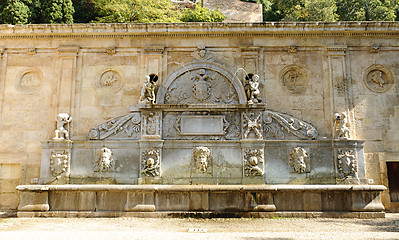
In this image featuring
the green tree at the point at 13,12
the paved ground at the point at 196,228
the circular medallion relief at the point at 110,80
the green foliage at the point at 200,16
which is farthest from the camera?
the green foliage at the point at 200,16

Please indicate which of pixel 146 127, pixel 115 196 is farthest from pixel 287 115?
pixel 115 196

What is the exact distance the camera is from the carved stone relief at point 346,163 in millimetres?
10289

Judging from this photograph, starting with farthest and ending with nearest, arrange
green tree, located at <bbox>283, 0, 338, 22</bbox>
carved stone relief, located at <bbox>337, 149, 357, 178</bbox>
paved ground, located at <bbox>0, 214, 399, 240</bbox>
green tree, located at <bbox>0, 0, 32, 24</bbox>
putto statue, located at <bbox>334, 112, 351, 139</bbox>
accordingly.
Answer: green tree, located at <bbox>283, 0, 338, 22</bbox> < green tree, located at <bbox>0, 0, 32, 24</bbox> < putto statue, located at <bbox>334, 112, 351, 139</bbox> < carved stone relief, located at <bbox>337, 149, 357, 178</bbox> < paved ground, located at <bbox>0, 214, 399, 240</bbox>

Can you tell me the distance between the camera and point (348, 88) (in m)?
11.1

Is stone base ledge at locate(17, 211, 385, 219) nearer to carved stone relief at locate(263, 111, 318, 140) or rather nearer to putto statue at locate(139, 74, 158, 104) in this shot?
carved stone relief at locate(263, 111, 318, 140)

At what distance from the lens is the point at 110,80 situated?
11258 millimetres

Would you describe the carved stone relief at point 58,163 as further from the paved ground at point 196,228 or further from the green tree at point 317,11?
the green tree at point 317,11

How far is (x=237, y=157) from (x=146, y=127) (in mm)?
2935

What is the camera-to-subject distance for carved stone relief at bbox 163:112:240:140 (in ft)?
34.8

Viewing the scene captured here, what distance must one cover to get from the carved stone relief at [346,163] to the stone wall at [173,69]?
2.59 ft

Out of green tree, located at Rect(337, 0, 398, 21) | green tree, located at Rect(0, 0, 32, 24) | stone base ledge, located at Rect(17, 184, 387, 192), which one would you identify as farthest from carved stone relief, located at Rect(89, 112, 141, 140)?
green tree, located at Rect(337, 0, 398, 21)

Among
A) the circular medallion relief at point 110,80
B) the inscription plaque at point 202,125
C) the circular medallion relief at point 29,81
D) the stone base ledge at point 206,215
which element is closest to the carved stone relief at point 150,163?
the inscription plaque at point 202,125

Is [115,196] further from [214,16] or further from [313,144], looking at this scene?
[214,16]

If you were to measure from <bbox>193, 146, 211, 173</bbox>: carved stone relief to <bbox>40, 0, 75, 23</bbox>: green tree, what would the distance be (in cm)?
1446
